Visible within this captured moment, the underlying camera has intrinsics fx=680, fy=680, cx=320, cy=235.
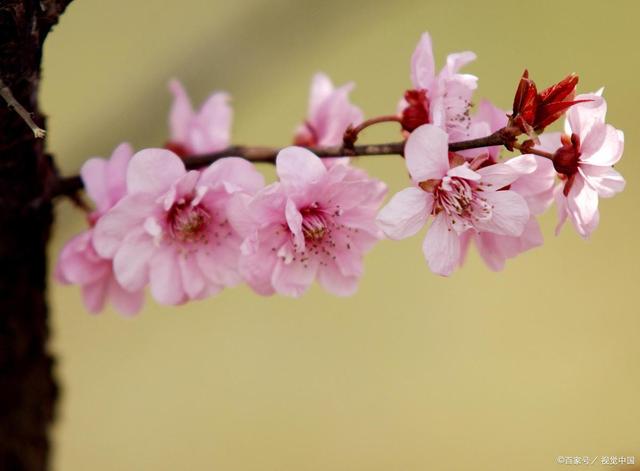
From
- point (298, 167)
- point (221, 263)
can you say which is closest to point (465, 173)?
point (298, 167)

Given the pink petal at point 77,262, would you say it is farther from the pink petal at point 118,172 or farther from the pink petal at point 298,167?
the pink petal at point 298,167

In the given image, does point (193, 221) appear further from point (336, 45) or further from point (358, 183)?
point (336, 45)

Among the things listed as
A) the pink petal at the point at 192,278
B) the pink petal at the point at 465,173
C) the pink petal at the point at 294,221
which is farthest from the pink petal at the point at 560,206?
the pink petal at the point at 192,278

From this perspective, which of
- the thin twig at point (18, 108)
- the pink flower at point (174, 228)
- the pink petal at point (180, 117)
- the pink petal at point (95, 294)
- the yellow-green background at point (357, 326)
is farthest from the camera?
the yellow-green background at point (357, 326)

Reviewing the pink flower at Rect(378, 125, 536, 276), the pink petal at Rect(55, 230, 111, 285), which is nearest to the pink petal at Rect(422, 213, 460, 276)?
the pink flower at Rect(378, 125, 536, 276)

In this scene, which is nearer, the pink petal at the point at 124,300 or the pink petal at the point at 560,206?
the pink petal at the point at 560,206

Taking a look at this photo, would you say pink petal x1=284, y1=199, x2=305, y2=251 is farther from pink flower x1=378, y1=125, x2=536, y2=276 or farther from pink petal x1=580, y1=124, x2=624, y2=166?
pink petal x1=580, y1=124, x2=624, y2=166

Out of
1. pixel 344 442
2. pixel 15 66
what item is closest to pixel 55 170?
pixel 15 66
